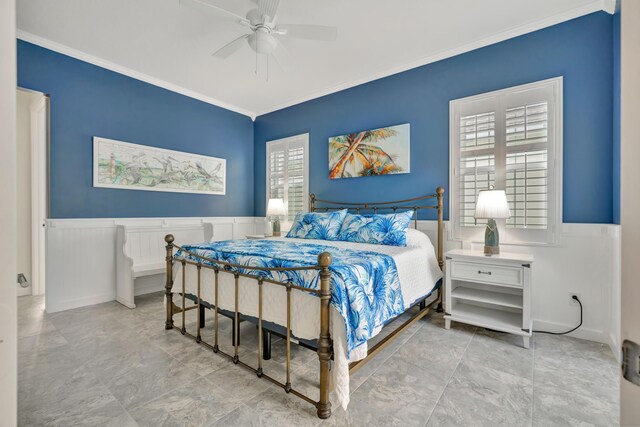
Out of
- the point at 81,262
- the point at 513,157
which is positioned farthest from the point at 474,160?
the point at 81,262

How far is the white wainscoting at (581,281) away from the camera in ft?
8.31

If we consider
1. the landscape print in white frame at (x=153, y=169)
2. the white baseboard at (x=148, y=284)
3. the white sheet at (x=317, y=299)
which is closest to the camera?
the white sheet at (x=317, y=299)

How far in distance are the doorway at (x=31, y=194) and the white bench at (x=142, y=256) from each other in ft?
3.79

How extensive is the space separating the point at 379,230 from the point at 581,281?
6.25 ft

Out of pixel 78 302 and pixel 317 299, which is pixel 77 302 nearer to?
pixel 78 302

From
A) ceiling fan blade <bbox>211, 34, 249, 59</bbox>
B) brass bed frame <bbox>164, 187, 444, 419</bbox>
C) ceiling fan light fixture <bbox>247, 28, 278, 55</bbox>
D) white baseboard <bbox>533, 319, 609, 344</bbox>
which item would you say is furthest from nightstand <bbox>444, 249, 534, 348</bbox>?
ceiling fan blade <bbox>211, 34, 249, 59</bbox>

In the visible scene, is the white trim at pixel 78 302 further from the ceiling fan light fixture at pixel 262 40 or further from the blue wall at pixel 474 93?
the ceiling fan light fixture at pixel 262 40

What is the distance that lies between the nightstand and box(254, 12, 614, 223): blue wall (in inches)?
31.6

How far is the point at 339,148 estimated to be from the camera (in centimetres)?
443

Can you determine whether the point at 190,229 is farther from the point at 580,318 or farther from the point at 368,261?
the point at 580,318

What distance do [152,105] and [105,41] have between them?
3.34ft

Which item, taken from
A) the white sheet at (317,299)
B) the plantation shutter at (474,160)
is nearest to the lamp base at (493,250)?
the plantation shutter at (474,160)

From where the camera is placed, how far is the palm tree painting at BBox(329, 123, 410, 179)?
12.6 feet

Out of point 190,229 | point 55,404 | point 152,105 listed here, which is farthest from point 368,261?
point 152,105
